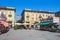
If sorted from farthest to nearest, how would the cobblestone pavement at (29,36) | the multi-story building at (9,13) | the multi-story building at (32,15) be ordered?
1. the multi-story building at (32,15)
2. the multi-story building at (9,13)
3. the cobblestone pavement at (29,36)

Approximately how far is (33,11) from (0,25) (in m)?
74.6

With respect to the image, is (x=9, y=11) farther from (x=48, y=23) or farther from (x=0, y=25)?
(x=0, y=25)

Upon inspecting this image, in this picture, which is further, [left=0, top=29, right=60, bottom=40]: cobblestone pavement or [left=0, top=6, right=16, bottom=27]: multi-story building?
[left=0, top=6, right=16, bottom=27]: multi-story building

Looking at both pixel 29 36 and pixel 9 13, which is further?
pixel 9 13

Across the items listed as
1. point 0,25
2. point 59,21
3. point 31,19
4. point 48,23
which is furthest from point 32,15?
point 0,25

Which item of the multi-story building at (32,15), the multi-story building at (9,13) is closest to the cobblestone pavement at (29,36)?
the multi-story building at (9,13)

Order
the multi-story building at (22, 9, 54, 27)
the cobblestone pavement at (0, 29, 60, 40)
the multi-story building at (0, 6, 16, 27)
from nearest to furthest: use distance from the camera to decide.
A: 1. the cobblestone pavement at (0, 29, 60, 40)
2. the multi-story building at (0, 6, 16, 27)
3. the multi-story building at (22, 9, 54, 27)

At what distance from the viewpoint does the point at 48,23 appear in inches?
2773

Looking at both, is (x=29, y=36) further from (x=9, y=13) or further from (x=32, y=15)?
(x=32, y=15)

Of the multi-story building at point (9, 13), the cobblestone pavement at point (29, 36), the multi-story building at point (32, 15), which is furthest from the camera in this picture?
the multi-story building at point (32, 15)

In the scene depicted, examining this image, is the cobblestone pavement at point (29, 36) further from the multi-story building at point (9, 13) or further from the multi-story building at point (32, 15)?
the multi-story building at point (32, 15)

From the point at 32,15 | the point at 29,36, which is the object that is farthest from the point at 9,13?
the point at 29,36

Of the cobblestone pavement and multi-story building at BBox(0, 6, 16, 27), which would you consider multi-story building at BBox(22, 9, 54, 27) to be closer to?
multi-story building at BBox(0, 6, 16, 27)

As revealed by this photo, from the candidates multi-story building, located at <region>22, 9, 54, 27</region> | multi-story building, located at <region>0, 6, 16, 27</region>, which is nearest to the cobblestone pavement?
multi-story building, located at <region>0, 6, 16, 27</region>
